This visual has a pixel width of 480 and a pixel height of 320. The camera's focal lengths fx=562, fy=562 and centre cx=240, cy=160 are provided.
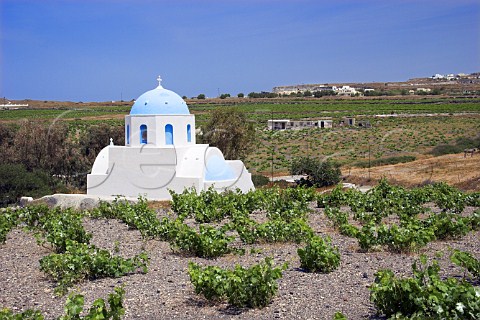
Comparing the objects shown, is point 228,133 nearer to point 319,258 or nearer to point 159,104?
point 159,104

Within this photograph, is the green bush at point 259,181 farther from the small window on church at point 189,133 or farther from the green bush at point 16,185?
the green bush at point 16,185

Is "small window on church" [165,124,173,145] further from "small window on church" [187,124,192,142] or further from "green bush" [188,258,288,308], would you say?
"green bush" [188,258,288,308]

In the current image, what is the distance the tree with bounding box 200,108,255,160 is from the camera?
32.6 meters

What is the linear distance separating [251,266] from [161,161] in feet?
37.2

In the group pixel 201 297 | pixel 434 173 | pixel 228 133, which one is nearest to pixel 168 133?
pixel 228 133

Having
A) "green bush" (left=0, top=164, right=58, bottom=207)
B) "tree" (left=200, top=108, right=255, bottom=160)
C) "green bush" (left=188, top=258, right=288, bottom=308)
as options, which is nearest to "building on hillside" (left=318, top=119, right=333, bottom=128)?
"tree" (left=200, top=108, right=255, bottom=160)

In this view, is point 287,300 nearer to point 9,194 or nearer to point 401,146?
point 9,194

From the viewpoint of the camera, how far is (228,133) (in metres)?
32.6

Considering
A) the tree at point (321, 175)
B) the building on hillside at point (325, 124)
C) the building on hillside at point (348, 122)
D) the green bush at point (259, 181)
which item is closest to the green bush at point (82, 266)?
the tree at point (321, 175)

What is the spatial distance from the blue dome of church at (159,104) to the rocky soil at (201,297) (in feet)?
30.8

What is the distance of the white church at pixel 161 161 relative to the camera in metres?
19.5

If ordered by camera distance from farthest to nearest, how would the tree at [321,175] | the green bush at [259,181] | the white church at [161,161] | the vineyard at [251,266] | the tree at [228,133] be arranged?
1. the tree at [228,133]
2. the green bush at [259,181]
3. the tree at [321,175]
4. the white church at [161,161]
5. the vineyard at [251,266]

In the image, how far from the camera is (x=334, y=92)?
141 meters

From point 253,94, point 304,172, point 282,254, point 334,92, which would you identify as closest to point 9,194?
point 304,172
